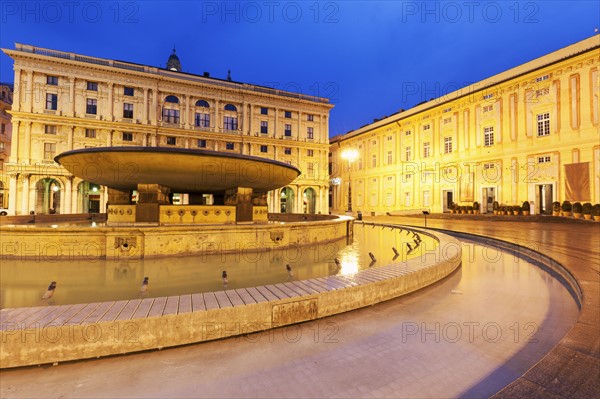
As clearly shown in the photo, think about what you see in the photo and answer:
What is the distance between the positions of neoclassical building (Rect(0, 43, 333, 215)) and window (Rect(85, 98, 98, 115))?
3.7 inches

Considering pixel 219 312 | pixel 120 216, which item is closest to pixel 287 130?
pixel 120 216

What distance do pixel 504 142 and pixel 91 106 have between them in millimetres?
44386

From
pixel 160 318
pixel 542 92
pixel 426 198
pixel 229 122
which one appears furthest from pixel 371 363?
pixel 229 122

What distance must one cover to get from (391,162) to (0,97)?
5805cm

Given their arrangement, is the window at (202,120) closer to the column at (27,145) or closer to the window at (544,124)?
the column at (27,145)

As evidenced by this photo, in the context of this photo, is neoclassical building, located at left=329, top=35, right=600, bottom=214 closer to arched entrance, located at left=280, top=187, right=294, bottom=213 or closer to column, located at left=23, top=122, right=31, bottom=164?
arched entrance, located at left=280, top=187, right=294, bottom=213

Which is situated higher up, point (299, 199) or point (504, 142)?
point (504, 142)

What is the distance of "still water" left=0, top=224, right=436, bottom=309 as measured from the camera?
460 cm

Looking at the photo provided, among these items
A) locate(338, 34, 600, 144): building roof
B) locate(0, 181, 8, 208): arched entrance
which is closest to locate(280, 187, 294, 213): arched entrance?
locate(338, 34, 600, 144): building roof

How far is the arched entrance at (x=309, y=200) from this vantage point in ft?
142

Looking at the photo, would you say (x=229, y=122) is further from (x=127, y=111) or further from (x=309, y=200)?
(x=309, y=200)

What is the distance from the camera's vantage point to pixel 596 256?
290 inches

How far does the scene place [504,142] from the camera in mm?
27062

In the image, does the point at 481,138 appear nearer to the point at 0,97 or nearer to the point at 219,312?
the point at 219,312
